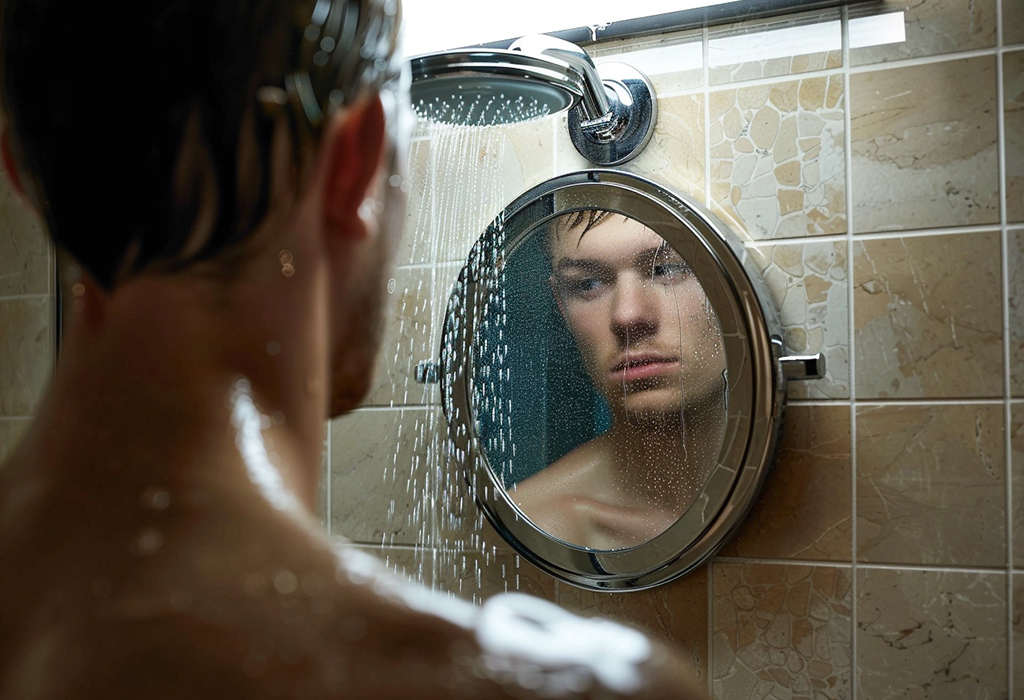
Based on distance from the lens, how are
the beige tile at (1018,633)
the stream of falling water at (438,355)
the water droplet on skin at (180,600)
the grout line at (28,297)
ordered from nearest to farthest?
the water droplet on skin at (180,600)
the beige tile at (1018,633)
the stream of falling water at (438,355)
the grout line at (28,297)

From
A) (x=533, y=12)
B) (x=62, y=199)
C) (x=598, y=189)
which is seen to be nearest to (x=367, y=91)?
(x=62, y=199)

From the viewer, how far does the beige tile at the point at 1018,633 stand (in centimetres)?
95

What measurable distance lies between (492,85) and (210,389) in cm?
74

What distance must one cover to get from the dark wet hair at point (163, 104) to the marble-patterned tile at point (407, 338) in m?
0.88

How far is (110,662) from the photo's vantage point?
31 cm

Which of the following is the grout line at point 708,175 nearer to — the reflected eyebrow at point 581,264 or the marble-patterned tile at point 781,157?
the marble-patterned tile at point 781,157

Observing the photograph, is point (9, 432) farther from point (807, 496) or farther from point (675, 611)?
point (807, 496)

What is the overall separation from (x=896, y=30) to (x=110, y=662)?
0.97m

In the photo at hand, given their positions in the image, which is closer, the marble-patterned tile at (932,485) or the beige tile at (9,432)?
the marble-patterned tile at (932,485)

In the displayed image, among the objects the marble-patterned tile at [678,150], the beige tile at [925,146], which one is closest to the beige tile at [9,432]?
the marble-patterned tile at [678,150]

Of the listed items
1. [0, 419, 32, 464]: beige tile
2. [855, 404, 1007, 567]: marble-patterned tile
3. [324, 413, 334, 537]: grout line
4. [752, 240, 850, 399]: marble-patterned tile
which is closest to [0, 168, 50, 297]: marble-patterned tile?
[0, 419, 32, 464]: beige tile

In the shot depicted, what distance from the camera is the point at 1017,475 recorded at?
3.14 feet

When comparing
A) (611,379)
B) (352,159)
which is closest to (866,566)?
(611,379)

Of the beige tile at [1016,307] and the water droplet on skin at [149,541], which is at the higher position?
the beige tile at [1016,307]
